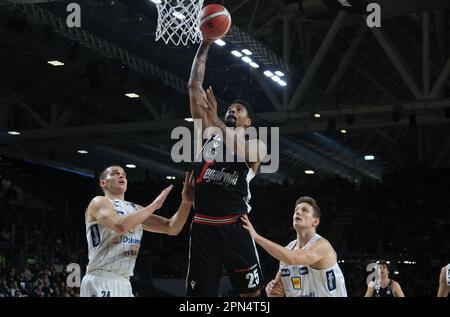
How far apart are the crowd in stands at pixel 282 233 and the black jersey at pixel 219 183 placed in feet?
43.4

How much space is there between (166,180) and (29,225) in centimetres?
1053

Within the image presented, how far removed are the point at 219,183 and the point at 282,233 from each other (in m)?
19.7

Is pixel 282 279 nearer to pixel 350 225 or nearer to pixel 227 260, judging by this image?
pixel 227 260

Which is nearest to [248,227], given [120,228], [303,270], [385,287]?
[303,270]

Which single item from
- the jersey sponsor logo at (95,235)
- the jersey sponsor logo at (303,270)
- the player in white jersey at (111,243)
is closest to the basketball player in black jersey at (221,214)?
the player in white jersey at (111,243)

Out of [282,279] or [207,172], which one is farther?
[282,279]

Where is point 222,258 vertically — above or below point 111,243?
below

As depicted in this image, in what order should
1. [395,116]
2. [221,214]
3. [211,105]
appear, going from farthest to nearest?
[395,116] → [221,214] → [211,105]

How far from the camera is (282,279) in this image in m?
6.81

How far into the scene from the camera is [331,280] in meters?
6.62

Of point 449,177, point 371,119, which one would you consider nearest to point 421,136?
point 449,177

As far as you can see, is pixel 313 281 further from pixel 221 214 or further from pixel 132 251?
pixel 132 251

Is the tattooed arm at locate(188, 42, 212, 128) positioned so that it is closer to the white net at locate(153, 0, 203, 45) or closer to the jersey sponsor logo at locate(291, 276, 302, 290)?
the jersey sponsor logo at locate(291, 276, 302, 290)

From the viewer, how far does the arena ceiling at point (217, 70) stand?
16656 mm
